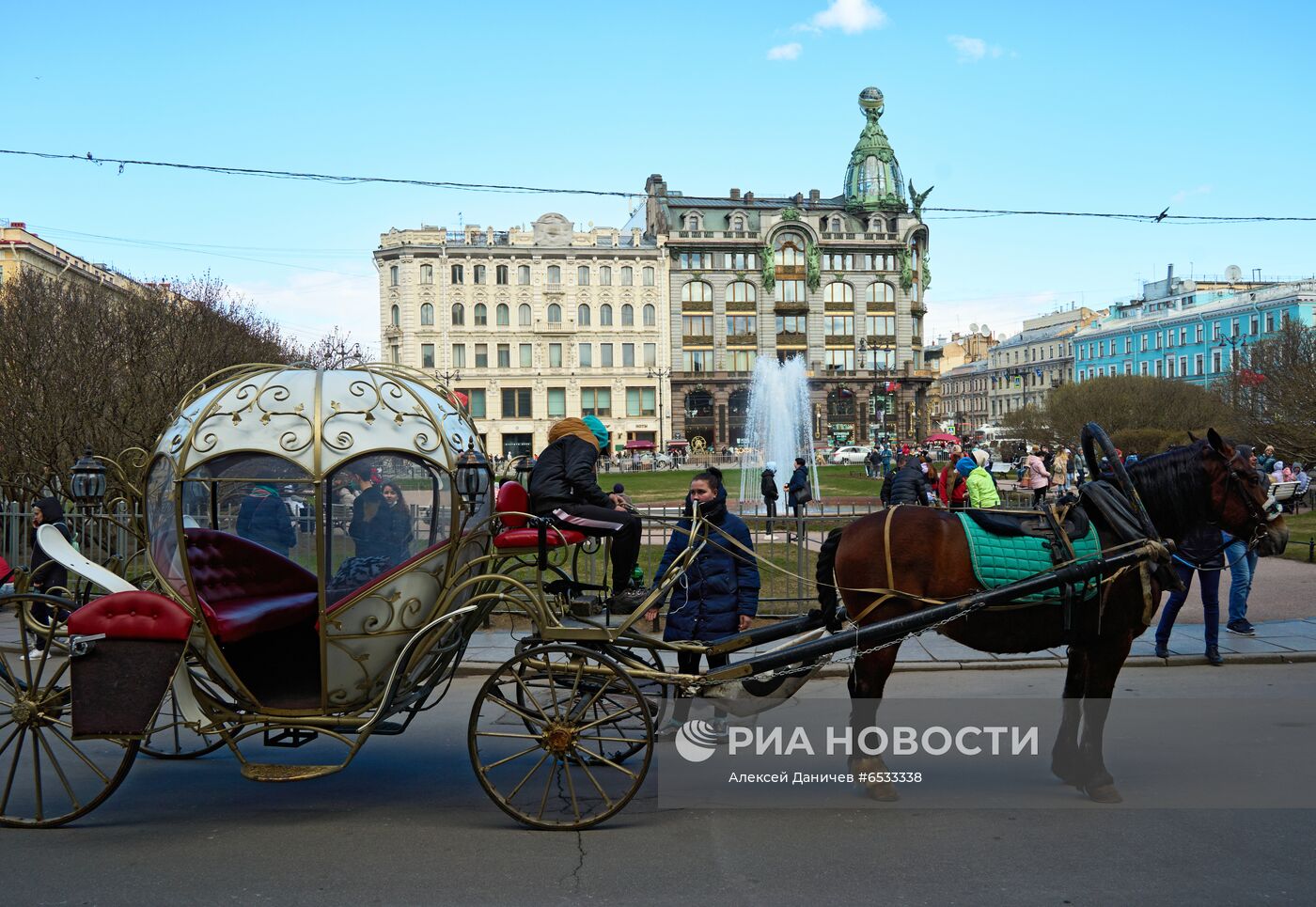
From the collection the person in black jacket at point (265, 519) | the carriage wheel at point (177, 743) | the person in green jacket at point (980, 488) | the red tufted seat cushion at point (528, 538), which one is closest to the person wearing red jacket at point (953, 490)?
the person in green jacket at point (980, 488)

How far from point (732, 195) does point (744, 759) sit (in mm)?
79908

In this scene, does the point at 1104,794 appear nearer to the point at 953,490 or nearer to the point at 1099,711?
the point at 1099,711

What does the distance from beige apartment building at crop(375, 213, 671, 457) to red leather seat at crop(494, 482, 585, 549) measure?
70856 millimetres

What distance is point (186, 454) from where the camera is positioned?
6031 mm

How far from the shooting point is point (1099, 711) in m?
6.34

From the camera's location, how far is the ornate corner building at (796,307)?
80.9 metres

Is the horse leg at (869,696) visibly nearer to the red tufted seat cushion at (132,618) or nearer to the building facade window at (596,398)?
the red tufted seat cushion at (132,618)

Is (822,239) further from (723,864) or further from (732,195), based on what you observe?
(723,864)

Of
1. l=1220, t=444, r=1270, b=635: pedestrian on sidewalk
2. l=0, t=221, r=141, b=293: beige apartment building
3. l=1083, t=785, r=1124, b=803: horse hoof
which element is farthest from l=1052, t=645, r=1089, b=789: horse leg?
l=0, t=221, r=141, b=293: beige apartment building

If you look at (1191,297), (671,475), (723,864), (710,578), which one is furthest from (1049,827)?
(1191,297)

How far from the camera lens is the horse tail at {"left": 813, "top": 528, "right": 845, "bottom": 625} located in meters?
6.80

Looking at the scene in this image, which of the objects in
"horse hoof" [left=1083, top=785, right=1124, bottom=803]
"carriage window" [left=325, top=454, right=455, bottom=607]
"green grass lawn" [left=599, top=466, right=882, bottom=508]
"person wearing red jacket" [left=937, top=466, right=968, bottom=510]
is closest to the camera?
"horse hoof" [left=1083, top=785, right=1124, bottom=803]

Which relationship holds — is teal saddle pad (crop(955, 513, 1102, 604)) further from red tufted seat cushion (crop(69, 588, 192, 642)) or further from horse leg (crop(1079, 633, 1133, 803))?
red tufted seat cushion (crop(69, 588, 192, 642))

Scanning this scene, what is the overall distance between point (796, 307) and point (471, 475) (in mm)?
77359
